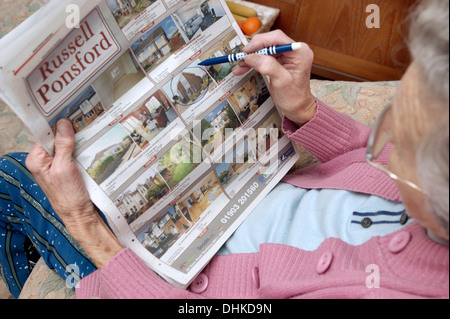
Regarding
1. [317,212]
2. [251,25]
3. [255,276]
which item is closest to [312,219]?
[317,212]

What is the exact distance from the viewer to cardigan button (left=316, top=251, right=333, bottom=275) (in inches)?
23.8

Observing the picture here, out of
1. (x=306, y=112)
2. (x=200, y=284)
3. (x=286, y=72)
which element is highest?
(x=286, y=72)

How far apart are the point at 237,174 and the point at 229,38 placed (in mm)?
278

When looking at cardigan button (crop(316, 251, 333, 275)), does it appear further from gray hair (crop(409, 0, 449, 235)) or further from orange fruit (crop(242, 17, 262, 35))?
orange fruit (crop(242, 17, 262, 35))

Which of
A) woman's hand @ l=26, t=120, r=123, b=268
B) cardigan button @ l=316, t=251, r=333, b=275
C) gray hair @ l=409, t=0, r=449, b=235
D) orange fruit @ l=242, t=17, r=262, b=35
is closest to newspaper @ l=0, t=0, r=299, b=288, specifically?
woman's hand @ l=26, t=120, r=123, b=268

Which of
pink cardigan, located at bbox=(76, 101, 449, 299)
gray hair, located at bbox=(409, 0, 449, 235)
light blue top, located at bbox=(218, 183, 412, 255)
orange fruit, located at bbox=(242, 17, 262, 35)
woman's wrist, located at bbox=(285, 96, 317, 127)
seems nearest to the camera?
gray hair, located at bbox=(409, 0, 449, 235)

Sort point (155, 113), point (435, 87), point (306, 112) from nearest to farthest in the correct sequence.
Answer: point (435, 87)
point (155, 113)
point (306, 112)

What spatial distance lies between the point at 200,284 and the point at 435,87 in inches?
20.4

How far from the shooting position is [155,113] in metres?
0.67

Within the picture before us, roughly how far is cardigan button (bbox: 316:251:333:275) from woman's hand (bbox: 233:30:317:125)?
0.30 m

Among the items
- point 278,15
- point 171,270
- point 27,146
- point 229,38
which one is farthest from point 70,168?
point 278,15

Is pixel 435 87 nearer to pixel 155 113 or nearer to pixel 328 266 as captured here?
pixel 328 266

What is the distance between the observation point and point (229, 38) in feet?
2.45

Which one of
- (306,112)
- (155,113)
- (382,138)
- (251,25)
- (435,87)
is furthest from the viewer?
(251,25)
